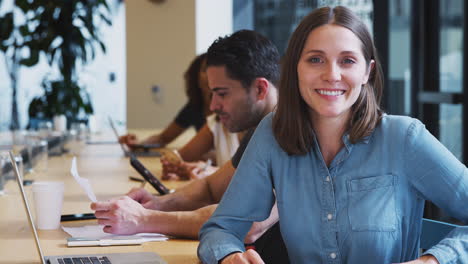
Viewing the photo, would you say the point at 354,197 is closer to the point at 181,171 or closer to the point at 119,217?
the point at 119,217

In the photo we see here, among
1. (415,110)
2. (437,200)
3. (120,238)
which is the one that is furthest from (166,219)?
(415,110)

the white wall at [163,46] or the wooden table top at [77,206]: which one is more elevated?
the white wall at [163,46]

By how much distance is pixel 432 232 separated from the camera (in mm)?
1763

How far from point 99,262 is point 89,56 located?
5946 millimetres

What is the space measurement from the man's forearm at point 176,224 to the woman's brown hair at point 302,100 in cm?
37

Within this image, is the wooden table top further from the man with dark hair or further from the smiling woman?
the man with dark hair

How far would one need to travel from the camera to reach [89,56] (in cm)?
724

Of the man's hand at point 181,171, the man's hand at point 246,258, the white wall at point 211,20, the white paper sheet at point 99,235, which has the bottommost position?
the man's hand at point 181,171

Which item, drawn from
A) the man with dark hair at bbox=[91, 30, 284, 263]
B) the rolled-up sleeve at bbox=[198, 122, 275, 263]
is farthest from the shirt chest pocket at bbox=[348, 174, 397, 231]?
the man with dark hair at bbox=[91, 30, 284, 263]

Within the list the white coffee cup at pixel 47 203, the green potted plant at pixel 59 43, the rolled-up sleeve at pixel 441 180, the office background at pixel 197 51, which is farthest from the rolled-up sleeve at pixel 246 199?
the green potted plant at pixel 59 43

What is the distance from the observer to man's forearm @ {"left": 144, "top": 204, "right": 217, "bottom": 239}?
1850 mm

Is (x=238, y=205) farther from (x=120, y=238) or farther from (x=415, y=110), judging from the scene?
(x=415, y=110)

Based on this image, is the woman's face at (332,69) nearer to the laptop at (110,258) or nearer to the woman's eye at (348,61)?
the woman's eye at (348,61)

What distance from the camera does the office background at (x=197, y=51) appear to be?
4.76m
